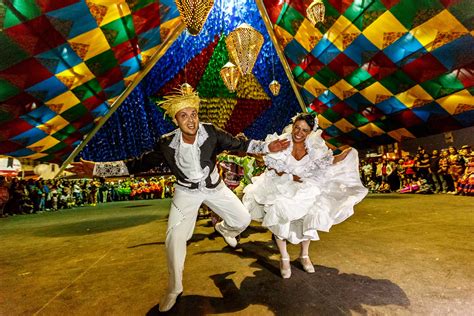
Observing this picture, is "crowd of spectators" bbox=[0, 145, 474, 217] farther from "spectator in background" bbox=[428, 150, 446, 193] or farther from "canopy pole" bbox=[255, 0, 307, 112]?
"canopy pole" bbox=[255, 0, 307, 112]

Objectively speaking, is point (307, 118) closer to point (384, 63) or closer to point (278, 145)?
point (278, 145)

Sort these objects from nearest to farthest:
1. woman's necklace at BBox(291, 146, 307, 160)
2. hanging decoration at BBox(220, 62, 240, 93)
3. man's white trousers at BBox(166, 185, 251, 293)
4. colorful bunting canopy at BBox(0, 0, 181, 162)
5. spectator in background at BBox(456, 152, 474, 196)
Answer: man's white trousers at BBox(166, 185, 251, 293), woman's necklace at BBox(291, 146, 307, 160), colorful bunting canopy at BBox(0, 0, 181, 162), hanging decoration at BBox(220, 62, 240, 93), spectator in background at BBox(456, 152, 474, 196)

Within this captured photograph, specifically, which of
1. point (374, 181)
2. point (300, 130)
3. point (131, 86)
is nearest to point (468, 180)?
point (374, 181)

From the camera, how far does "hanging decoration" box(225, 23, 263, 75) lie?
6.01 meters

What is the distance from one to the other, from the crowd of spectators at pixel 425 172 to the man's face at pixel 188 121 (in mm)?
8924

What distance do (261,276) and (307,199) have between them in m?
0.84

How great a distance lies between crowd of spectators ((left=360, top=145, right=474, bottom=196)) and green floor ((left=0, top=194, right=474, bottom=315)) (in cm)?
520

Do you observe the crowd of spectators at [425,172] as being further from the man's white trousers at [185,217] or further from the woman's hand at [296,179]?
the man's white trousers at [185,217]

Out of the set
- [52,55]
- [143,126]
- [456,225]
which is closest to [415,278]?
[456,225]

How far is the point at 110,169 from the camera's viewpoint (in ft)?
9.00

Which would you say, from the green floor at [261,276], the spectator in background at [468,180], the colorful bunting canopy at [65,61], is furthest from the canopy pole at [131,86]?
the spectator in background at [468,180]

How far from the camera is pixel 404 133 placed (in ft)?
32.7

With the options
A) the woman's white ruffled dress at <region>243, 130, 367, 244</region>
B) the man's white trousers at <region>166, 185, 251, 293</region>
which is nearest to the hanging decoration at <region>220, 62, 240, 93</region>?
the woman's white ruffled dress at <region>243, 130, 367, 244</region>

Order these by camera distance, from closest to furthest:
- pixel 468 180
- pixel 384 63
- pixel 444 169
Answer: pixel 384 63 → pixel 468 180 → pixel 444 169
